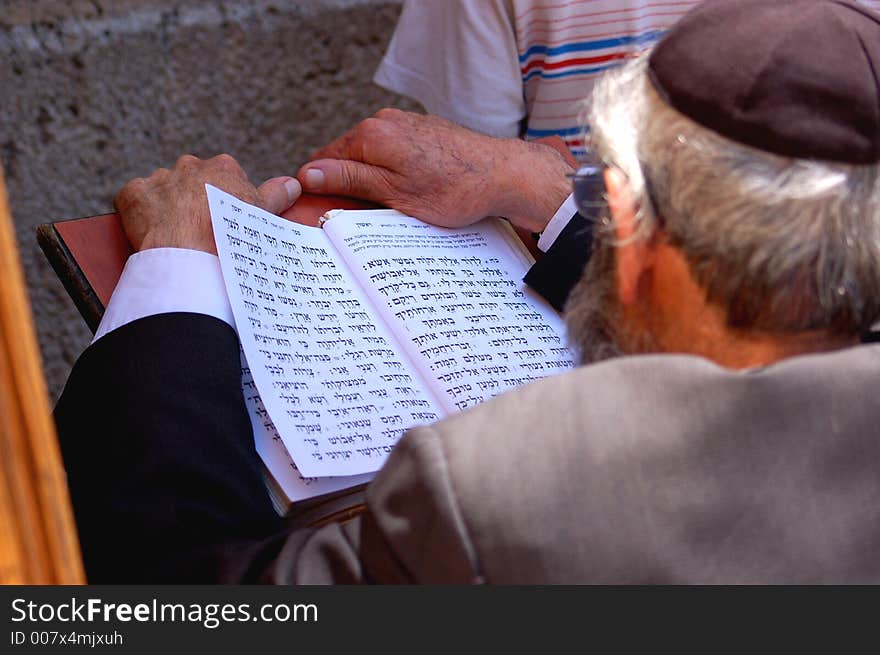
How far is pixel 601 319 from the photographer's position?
3.58ft

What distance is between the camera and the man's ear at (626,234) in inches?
38.6

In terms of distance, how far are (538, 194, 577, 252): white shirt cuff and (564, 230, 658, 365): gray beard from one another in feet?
1.37

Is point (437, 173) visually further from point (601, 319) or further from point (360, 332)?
point (601, 319)

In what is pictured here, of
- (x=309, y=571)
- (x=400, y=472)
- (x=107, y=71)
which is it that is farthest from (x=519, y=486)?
(x=107, y=71)

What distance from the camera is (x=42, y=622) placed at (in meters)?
0.79

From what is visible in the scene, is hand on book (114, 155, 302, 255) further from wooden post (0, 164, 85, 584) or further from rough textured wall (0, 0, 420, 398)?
rough textured wall (0, 0, 420, 398)

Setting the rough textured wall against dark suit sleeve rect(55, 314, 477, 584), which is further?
the rough textured wall

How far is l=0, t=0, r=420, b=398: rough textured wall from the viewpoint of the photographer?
2.52 metres

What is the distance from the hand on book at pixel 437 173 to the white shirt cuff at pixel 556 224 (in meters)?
0.03

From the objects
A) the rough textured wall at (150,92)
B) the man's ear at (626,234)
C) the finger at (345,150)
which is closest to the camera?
the man's ear at (626,234)

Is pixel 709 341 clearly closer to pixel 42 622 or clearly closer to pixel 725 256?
pixel 725 256

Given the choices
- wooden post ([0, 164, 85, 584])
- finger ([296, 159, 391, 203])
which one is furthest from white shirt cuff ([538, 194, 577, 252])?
wooden post ([0, 164, 85, 584])

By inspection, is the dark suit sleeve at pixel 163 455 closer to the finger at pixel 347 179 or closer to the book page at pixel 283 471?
the book page at pixel 283 471

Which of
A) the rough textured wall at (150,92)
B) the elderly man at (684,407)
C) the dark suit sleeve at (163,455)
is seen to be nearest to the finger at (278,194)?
the dark suit sleeve at (163,455)
